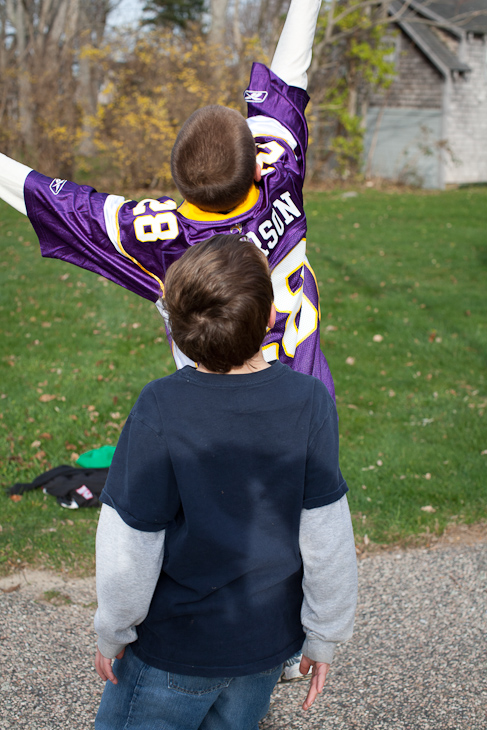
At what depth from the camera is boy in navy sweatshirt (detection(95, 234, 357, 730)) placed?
143 centimetres

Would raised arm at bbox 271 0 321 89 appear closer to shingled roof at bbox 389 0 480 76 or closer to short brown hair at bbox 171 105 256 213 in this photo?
short brown hair at bbox 171 105 256 213

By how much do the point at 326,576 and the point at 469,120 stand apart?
24172mm

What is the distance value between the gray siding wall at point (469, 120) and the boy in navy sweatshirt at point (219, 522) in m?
22.4

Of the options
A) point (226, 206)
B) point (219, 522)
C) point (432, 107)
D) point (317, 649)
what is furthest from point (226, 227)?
point (432, 107)

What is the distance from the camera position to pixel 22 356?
6.65m

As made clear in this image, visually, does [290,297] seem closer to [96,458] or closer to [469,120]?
[96,458]

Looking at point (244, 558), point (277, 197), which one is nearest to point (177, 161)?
point (277, 197)

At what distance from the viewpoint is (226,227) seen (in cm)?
221

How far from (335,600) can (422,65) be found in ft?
78.3

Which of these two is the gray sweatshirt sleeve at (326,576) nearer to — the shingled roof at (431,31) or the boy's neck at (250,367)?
the boy's neck at (250,367)

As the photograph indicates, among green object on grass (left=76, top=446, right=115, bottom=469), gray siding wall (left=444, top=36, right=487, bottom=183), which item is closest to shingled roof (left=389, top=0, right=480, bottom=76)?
gray siding wall (left=444, top=36, right=487, bottom=183)

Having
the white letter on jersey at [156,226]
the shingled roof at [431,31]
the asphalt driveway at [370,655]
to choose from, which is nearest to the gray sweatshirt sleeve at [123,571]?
the white letter on jersey at [156,226]

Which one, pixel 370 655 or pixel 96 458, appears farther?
pixel 96 458

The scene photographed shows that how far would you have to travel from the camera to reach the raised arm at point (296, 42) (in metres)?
2.66
